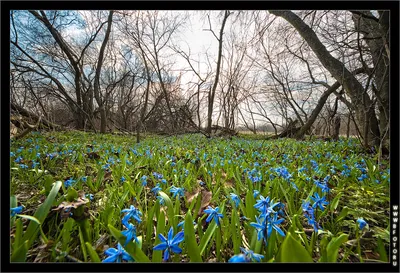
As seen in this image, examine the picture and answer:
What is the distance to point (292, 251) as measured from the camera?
2.06 feet

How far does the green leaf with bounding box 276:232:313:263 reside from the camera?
0.61m

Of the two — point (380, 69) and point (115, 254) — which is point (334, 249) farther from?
point (380, 69)

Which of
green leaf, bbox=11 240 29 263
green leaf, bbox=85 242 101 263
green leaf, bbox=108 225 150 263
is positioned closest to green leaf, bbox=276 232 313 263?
green leaf, bbox=108 225 150 263

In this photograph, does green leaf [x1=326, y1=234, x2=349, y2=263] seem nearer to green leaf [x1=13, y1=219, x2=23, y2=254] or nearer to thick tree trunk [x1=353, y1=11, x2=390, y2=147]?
green leaf [x1=13, y1=219, x2=23, y2=254]

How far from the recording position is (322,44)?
4348mm

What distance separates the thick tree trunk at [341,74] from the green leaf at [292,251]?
12.5ft

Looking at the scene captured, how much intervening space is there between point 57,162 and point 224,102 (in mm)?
12842

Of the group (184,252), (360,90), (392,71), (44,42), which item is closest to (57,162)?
(184,252)

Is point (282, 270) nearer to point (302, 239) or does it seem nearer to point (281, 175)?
point (302, 239)

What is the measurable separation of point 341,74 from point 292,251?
4682 millimetres

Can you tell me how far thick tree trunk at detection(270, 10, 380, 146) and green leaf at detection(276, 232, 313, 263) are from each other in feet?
12.5

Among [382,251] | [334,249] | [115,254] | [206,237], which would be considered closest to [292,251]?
[334,249]

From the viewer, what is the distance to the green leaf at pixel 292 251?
0.61 metres

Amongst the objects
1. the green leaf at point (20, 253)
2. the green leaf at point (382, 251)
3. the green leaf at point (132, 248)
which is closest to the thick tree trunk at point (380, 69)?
the green leaf at point (382, 251)
